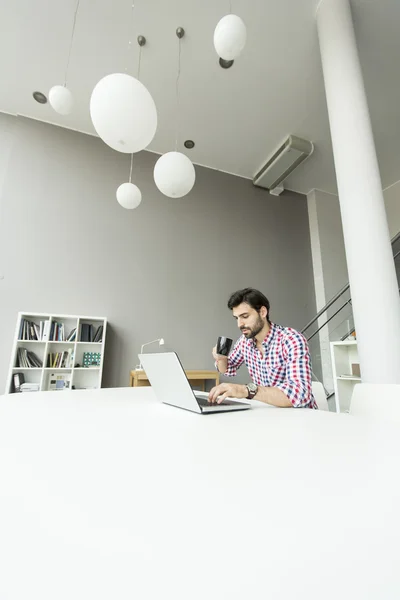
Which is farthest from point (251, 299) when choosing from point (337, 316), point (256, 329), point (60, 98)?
point (337, 316)

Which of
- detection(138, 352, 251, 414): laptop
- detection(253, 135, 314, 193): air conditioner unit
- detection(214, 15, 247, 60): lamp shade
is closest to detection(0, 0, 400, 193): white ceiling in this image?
detection(253, 135, 314, 193): air conditioner unit

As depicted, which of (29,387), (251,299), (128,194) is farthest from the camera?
(29,387)

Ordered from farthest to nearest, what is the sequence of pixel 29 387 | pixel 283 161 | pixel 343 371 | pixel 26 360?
1. pixel 283 161
2. pixel 343 371
3. pixel 26 360
4. pixel 29 387

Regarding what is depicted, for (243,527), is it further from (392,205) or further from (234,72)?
(392,205)

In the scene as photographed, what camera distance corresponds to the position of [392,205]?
516cm

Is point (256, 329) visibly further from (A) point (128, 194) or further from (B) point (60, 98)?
(B) point (60, 98)

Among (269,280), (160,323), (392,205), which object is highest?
(392,205)

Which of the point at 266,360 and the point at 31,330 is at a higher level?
the point at 31,330

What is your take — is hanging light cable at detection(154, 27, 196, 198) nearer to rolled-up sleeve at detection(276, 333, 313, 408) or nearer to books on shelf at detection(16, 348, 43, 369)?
rolled-up sleeve at detection(276, 333, 313, 408)

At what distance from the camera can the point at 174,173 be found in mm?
1716

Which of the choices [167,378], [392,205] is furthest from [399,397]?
[392,205]

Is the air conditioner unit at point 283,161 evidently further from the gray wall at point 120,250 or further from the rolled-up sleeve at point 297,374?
the rolled-up sleeve at point 297,374

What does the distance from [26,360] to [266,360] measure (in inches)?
106

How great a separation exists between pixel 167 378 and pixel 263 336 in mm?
768
